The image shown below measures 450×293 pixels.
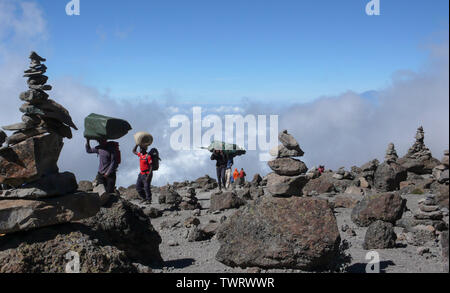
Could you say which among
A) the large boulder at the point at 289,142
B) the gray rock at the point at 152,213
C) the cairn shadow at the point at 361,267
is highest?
the large boulder at the point at 289,142

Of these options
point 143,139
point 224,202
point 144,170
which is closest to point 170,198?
point 144,170

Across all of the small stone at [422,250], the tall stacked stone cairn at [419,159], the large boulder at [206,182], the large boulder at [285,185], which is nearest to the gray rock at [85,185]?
the large boulder at [206,182]

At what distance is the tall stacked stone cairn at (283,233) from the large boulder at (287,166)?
1.03 feet

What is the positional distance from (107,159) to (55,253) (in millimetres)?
6480

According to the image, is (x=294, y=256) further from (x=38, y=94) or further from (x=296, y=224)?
(x=38, y=94)

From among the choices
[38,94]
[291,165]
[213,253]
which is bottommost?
[213,253]

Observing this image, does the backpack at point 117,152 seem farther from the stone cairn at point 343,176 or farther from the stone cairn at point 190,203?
the stone cairn at point 343,176

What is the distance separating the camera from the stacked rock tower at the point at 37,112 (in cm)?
865

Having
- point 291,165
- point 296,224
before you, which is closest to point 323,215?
point 296,224

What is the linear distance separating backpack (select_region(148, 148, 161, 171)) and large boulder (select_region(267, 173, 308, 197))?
25.5 feet

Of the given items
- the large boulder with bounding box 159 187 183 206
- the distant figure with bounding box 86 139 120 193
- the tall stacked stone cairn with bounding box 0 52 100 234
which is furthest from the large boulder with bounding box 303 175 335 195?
the tall stacked stone cairn with bounding box 0 52 100 234

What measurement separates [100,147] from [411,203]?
11127mm

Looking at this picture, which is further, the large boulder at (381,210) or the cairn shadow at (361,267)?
the large boulder at (381,210)

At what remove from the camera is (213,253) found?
11.2m
